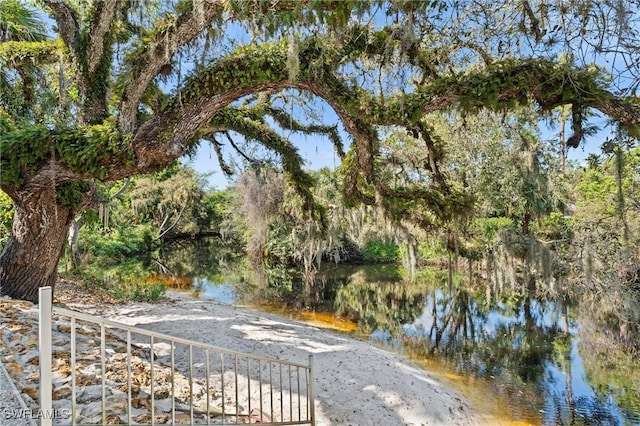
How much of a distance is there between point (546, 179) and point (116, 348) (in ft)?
34.5

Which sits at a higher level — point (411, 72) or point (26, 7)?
point (26, 7)

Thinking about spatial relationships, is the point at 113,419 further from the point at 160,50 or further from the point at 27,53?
the point at 27,53

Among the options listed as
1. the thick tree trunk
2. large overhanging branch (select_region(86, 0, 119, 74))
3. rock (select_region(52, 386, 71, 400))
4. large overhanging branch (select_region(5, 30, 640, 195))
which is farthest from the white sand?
large overhanging branch (select_region(86, 0, 119, 74))

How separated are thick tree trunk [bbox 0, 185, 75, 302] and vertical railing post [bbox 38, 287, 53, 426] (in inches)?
164

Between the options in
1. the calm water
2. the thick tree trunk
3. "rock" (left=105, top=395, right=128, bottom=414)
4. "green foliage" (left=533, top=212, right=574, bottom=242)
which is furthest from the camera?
"green foliage" (left=533, top=212, right=574, bottom=242)

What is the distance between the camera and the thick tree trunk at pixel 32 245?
4.88 metres

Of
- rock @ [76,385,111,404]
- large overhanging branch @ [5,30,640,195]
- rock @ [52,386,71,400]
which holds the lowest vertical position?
rock @ [76,385,111,404]

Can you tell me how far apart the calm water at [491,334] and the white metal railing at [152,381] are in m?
3.27

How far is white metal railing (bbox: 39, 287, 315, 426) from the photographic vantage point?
66.4 inches

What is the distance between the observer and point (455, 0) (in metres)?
3.32

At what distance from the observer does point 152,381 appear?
1.91 m

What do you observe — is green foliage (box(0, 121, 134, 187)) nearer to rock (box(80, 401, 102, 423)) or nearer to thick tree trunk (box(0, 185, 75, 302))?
thick tree trunk (box(0, 185, 75, 302))

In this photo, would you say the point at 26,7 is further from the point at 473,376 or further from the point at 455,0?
the point at 473,376

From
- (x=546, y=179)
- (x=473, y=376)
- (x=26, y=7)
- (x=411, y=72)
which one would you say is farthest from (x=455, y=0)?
(x=546, y=179)
